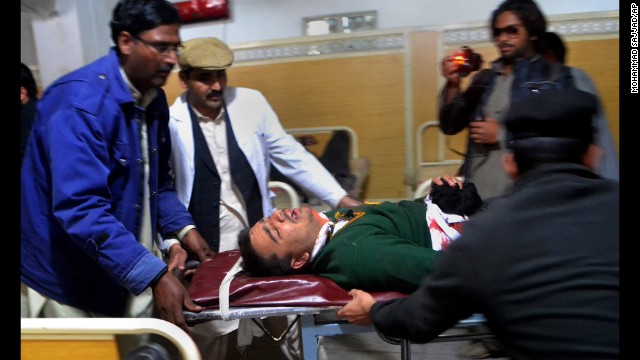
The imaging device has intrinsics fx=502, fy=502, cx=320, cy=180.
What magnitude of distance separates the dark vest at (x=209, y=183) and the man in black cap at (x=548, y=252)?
1.37 metres

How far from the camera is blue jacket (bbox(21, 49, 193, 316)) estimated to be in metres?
1.44

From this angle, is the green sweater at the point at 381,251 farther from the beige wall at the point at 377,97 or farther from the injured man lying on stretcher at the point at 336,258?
the beige wall at the point at 377,97

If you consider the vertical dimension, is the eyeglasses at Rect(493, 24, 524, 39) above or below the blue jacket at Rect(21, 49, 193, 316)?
above

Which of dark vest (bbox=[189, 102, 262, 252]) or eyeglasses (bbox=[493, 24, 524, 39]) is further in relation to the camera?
dark vest (bbox=[189, 102, 262, 252])

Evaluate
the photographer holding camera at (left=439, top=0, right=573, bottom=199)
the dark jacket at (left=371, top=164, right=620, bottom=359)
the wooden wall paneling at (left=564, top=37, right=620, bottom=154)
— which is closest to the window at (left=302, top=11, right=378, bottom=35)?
the wooden wall paneling at (left=564, top=37, right=620, bottom=154)

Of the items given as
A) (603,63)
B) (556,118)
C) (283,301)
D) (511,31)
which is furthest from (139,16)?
(603,63)

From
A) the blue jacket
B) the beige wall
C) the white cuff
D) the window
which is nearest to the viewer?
the blue jacket

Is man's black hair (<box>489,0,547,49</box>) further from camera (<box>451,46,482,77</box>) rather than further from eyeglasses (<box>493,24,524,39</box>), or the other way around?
camera (<box>451,46,482,77</box>)

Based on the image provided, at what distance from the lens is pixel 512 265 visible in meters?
1.04

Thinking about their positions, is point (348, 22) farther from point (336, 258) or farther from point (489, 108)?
point (336, 258)
